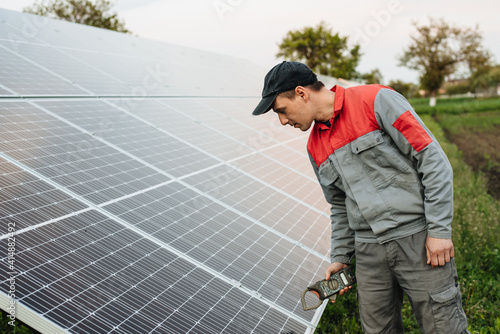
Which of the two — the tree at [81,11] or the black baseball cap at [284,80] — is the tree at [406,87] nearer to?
the tree at [81,11]

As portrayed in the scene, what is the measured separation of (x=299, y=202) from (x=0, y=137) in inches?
138

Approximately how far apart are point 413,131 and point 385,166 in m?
0.32

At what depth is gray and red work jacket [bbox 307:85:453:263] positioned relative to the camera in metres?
2.70

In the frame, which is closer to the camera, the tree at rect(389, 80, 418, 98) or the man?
the man

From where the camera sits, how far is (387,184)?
289cm

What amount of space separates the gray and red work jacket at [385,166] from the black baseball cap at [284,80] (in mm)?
267

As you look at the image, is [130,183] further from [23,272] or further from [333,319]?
[333,319]

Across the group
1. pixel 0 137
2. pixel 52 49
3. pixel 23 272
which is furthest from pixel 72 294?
pixel 52 49

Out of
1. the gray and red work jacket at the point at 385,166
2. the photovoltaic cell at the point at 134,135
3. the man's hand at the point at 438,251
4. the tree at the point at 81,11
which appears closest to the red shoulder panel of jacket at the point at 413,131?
the gray and red work jacket at the point at 385,166

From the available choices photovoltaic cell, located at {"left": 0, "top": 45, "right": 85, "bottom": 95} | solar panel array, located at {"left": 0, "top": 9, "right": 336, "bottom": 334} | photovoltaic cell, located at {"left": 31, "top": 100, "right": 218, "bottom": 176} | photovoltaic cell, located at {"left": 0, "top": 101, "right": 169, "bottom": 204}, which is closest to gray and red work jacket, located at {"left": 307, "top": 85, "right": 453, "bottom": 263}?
solar panel array, located at {"left": 0, "top": 9, "right": 336, "bottom": 334}

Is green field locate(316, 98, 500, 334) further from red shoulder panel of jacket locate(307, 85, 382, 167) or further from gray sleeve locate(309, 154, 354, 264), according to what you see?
red shoulder panel of jacket locate(307, 85, 382, 167)

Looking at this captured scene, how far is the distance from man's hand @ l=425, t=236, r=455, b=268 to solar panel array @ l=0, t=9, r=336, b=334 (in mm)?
1252

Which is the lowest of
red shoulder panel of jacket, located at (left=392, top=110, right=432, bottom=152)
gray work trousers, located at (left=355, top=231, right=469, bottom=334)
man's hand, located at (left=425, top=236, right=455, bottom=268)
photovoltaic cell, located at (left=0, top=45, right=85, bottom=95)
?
gray work trousers, located at (left=355, top=231, right=469, bottom=334)

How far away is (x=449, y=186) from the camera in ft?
8.86
